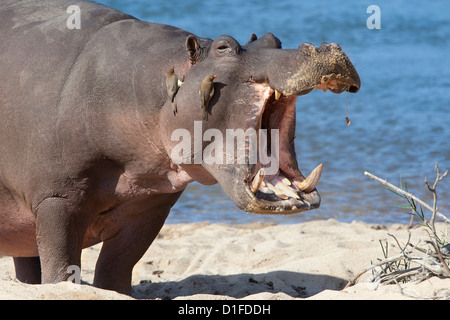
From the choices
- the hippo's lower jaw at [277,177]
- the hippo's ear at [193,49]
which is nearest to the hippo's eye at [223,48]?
the hippo's ear at [193,49]

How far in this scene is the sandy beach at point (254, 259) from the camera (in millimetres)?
5145

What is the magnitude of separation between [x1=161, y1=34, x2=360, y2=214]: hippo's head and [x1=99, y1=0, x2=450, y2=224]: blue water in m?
0.36

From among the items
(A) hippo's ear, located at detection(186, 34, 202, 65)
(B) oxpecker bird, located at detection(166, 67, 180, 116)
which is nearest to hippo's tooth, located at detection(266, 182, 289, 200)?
(B) oxpecker bird, located at detection(166, 67, 180, 116)

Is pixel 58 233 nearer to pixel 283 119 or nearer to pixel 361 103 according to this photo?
pixel 283 119

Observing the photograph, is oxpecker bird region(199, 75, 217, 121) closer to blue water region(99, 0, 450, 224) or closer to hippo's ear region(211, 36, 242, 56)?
hippo's ear region(211, 36, 242, 56)

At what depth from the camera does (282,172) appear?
12.3 ft

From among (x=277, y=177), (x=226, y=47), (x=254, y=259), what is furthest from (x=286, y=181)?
(x=254, y=259)

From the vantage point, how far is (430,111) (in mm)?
11031

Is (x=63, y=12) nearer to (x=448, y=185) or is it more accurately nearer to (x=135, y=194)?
(x=135, y=194)

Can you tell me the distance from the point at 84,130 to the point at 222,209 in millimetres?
3883

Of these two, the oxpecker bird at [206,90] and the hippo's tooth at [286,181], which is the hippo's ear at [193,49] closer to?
the oxpecker bird at [206,90]

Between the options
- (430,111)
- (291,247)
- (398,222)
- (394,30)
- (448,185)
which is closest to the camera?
(291,247)

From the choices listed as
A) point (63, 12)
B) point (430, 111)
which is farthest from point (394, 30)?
point (63, 12)

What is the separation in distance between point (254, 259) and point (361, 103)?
6388 mm
